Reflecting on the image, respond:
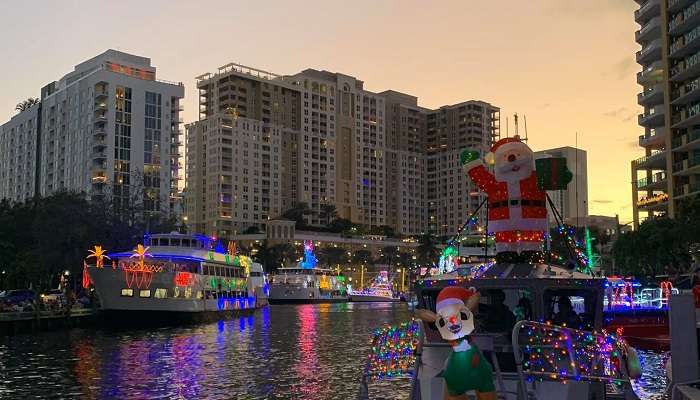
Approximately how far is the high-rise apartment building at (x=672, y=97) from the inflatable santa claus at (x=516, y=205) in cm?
5304

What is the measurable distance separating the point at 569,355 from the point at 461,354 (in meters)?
2.66

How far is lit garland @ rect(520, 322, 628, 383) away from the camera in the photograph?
10.9 m

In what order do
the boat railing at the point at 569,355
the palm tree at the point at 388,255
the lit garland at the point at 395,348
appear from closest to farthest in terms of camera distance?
the boat railing at the point at 569,355, the lit garland at the point at 395,348, the palm tree at the point at 388,255

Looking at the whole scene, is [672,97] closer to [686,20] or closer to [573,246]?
[686,20]

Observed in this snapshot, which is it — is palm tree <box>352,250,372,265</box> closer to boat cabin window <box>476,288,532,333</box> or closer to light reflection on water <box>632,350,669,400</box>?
light reflection on water <box>632,350,669,400</box>

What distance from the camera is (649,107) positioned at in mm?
84000

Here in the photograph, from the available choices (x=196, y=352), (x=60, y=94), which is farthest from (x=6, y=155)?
(x=196, y=352)

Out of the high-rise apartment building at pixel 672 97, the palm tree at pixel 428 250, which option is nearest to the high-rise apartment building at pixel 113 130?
the palm tree at pixel 428 250

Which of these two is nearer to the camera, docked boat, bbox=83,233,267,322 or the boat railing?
the boat railing

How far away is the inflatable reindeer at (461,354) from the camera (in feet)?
30.3

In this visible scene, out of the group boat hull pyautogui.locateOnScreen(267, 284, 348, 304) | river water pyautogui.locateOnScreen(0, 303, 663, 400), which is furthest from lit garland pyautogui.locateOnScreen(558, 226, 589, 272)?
boat hull pyautogui.locateOnScreen(267, 284, 348, 304)

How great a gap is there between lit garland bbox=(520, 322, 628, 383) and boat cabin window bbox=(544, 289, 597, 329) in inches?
39.6

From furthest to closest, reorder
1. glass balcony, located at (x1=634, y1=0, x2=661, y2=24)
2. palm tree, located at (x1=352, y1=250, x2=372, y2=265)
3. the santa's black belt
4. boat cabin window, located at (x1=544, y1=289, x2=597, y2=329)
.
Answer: palm tree, located at (x1=352, y1=250, x2=372, y2=265), glass balcony, located at (x1=634, y1=0, x2=661, y2=24), the santa's black belt, boat cabin window, located at (x1=544, y1=289, x2=597, y2=329)

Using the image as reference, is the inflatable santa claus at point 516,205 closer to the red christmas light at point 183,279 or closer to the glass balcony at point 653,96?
the red christmas light at point 183,279
